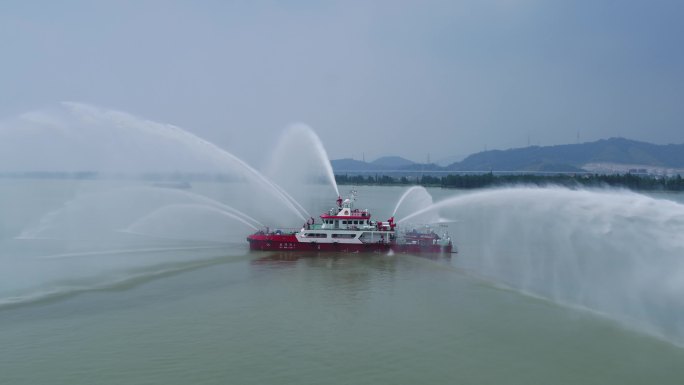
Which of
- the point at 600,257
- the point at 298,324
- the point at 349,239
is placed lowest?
the point at 298,324

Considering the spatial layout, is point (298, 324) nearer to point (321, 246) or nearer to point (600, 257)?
point (321, 246)

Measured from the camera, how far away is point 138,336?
740 inches

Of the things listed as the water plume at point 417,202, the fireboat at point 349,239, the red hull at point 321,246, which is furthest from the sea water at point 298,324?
the water plume at point 417,202

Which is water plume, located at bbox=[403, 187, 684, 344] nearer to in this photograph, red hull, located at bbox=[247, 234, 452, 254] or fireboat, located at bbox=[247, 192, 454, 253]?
fireboat, located at bbox=[247, 192, 454, 253]

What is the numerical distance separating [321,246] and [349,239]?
2.22 m

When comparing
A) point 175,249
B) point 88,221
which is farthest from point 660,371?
point 88,221

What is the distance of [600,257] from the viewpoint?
106 ft

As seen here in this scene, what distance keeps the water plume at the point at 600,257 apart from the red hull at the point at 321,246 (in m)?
3.76

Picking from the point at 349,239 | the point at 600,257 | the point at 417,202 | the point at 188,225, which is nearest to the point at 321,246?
the point at 349,239

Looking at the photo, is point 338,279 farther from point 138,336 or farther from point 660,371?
point 660,371

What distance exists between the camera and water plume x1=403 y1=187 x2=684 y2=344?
2130cm

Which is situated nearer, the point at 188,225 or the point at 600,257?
the point at 600,257

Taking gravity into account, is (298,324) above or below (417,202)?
below

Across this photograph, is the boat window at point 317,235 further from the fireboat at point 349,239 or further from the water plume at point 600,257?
the water plume at point 600,257
